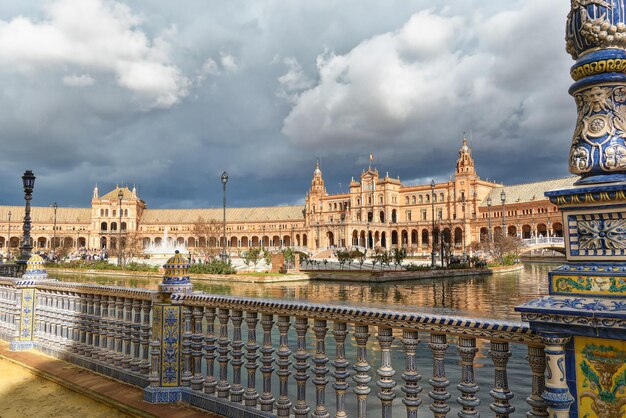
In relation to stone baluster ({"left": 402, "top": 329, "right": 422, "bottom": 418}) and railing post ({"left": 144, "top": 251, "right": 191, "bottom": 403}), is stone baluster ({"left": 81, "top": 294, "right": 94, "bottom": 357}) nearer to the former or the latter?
railing post ({"left": 144, "top": 251, "right": 191, "bottom": 403})

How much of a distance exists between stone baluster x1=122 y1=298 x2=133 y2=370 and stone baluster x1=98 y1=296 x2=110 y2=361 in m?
0.50

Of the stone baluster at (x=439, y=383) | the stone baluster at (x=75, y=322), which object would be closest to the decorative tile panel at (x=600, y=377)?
the stone baluster at (x=439, y=383)

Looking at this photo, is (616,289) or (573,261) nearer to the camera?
(616,289)

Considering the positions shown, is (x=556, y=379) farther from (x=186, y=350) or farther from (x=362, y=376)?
(x=186, y=350)

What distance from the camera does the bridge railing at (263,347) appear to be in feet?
8.74

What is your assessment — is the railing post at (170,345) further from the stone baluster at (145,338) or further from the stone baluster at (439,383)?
the stone baluster at (439,383)

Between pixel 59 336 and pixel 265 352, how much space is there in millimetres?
4717

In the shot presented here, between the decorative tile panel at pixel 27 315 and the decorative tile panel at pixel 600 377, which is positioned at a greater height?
the decorative tile panel at pixel 600 377

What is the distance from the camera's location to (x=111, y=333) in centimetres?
579

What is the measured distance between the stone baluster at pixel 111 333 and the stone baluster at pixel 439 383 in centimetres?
437

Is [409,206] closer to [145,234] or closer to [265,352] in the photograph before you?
[145,234]

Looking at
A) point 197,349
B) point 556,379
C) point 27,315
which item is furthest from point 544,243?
point 556,379

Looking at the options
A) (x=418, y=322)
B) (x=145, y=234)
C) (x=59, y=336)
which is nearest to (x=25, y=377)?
(x=59, y=336)

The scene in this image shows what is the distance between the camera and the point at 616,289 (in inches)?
83.2
